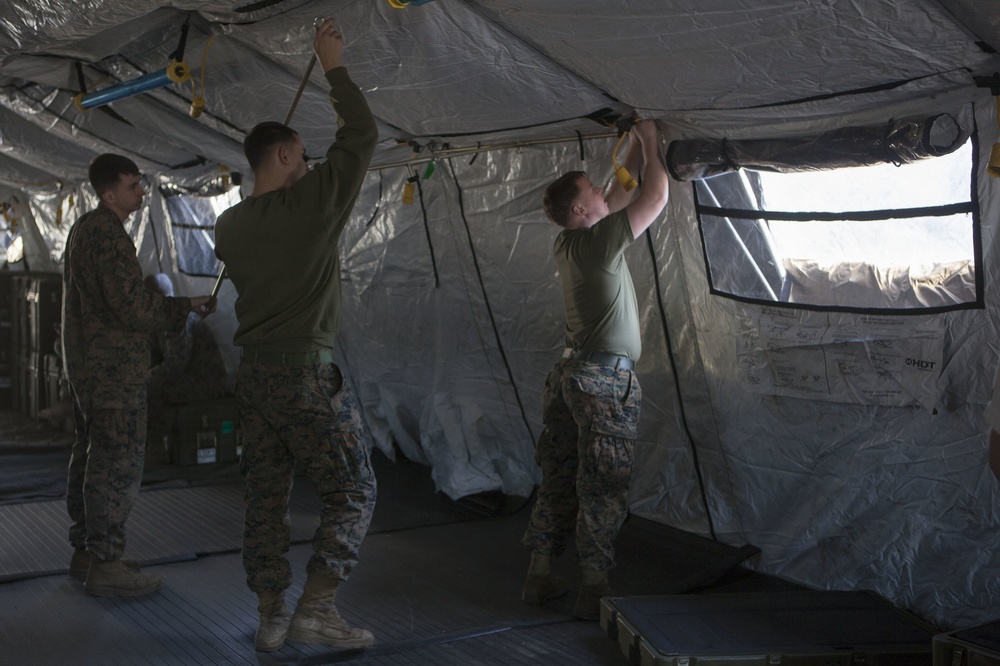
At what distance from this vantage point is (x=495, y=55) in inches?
120

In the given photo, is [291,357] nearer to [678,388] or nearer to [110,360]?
[110,360]

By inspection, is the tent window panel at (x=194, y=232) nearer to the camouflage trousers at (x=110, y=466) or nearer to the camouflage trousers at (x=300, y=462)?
the camouflage trousers at (x=110, y=466)

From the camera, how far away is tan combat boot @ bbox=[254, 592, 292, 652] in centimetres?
286

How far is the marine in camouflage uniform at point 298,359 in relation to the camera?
2.67 m

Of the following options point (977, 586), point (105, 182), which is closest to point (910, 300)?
point (977, 586)

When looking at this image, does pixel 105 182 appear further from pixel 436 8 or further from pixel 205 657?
pixel 205 657

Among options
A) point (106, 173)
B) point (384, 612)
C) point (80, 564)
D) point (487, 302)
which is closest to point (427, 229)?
point (487, 302)

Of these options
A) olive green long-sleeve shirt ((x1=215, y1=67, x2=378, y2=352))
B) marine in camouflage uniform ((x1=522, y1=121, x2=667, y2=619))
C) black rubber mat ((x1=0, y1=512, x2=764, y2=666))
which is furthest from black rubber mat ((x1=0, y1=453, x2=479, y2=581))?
olive green long-sleeve shirt ((x1=215, y1=67, x2=378, y2=352))

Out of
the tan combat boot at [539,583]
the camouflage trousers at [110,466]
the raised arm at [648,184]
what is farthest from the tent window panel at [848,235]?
the camouflage trousers at [110,466]

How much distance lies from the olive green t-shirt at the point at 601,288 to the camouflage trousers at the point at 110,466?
1.58m

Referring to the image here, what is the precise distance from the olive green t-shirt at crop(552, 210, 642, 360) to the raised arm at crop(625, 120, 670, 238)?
1.5 inches

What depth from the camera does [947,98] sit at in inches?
101

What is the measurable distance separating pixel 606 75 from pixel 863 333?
1.15m

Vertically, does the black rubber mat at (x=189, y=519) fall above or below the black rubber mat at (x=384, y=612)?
above
